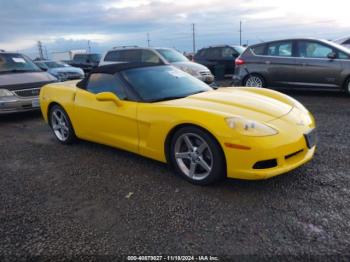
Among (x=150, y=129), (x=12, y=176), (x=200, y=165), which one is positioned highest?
(x=150, y=129)

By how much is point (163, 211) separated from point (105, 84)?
226 cm

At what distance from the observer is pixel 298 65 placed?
8.81 metres

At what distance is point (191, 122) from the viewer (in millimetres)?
3639

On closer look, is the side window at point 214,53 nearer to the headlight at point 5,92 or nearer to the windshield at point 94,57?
Answer: the windshield at point 94,57

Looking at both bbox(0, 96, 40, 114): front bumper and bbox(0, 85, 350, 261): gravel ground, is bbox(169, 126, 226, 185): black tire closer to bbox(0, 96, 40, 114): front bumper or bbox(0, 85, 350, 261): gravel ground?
bbox(0, 85, 350, 261): gravel ground

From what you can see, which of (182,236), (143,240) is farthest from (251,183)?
(143,240)

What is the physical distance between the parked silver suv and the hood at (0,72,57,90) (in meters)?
4.11

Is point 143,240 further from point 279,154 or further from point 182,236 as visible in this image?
point 279,154

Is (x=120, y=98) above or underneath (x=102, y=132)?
above

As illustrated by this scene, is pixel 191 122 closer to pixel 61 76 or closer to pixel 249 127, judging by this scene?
pixel 249 127

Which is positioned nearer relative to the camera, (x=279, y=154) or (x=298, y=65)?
(x=279, y=154)

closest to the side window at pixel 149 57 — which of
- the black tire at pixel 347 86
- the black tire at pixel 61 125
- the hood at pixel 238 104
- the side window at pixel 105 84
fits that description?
the black tire at pixel 347 86

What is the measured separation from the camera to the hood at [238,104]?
3680mm

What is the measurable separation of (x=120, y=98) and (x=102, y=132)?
567mm
